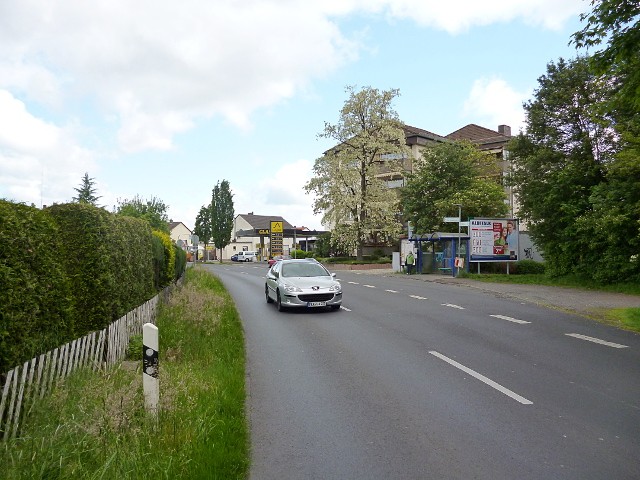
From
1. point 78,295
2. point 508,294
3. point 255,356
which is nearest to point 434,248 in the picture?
point 508,294

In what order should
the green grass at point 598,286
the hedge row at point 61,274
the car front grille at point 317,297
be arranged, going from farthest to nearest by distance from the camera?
the car front grille at point 317,297
the green grass at point 598,286
the hedge row at point 61,274

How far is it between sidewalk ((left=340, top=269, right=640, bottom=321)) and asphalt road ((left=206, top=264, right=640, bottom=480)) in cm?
402

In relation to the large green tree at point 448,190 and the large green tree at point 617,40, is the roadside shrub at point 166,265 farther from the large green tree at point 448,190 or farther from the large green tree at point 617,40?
the large green tree at point 448,190

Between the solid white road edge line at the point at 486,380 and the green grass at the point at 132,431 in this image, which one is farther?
the solid white road edge line at the point at 486,380

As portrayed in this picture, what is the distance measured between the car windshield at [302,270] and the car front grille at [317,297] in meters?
1.36

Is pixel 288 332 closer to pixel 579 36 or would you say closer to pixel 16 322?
pixel 16 322

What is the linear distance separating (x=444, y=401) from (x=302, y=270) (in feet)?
35.8

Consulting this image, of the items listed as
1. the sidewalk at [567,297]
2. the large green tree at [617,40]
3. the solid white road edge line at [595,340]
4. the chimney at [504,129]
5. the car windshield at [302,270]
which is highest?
the chimney at [504,129]

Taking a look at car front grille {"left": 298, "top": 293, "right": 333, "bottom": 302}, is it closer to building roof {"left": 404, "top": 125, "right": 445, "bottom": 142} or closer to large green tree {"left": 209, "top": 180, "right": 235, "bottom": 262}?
building roof {"left": 404, "top": 125, "right": 445, "bottom": 142}

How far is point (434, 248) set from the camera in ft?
116

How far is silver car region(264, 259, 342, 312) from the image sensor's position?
1520 centimetres

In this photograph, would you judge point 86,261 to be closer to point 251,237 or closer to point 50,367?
point 50,367

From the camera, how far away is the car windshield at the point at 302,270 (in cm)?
1659

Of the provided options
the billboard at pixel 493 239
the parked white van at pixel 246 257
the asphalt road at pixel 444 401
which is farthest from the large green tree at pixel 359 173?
the parked white van at pixel 246 257
